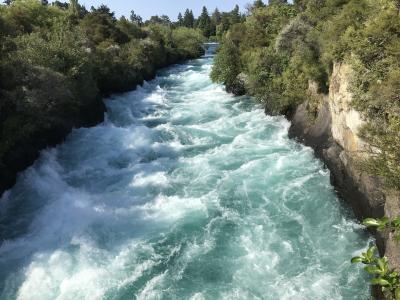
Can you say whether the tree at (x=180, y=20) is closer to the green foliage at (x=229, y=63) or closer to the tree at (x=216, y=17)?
the tree at (x=216, y=17)

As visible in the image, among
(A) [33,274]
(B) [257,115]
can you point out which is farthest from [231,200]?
(B) [257,115]

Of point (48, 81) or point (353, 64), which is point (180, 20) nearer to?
point (48, 81)

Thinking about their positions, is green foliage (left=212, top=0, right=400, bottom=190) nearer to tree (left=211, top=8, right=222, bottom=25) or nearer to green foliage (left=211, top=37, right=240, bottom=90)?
green foliage (left=211, top=37, right=240, bottom=90)

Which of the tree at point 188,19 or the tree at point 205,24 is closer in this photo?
the tree at point 205,24

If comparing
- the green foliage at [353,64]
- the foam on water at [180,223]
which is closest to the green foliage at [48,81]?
the foam on water at [180,223]

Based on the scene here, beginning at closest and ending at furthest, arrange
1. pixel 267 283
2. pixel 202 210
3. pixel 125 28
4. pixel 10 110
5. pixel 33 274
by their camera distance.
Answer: pixel 267 283
pixel 33 274
pixel 202 210
pixel 10 110
pixel 125 28

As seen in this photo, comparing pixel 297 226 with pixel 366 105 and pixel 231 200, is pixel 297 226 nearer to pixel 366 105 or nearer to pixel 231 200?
pixel 231 200

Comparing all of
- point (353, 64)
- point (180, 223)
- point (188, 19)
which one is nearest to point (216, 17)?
point (188, 19)
